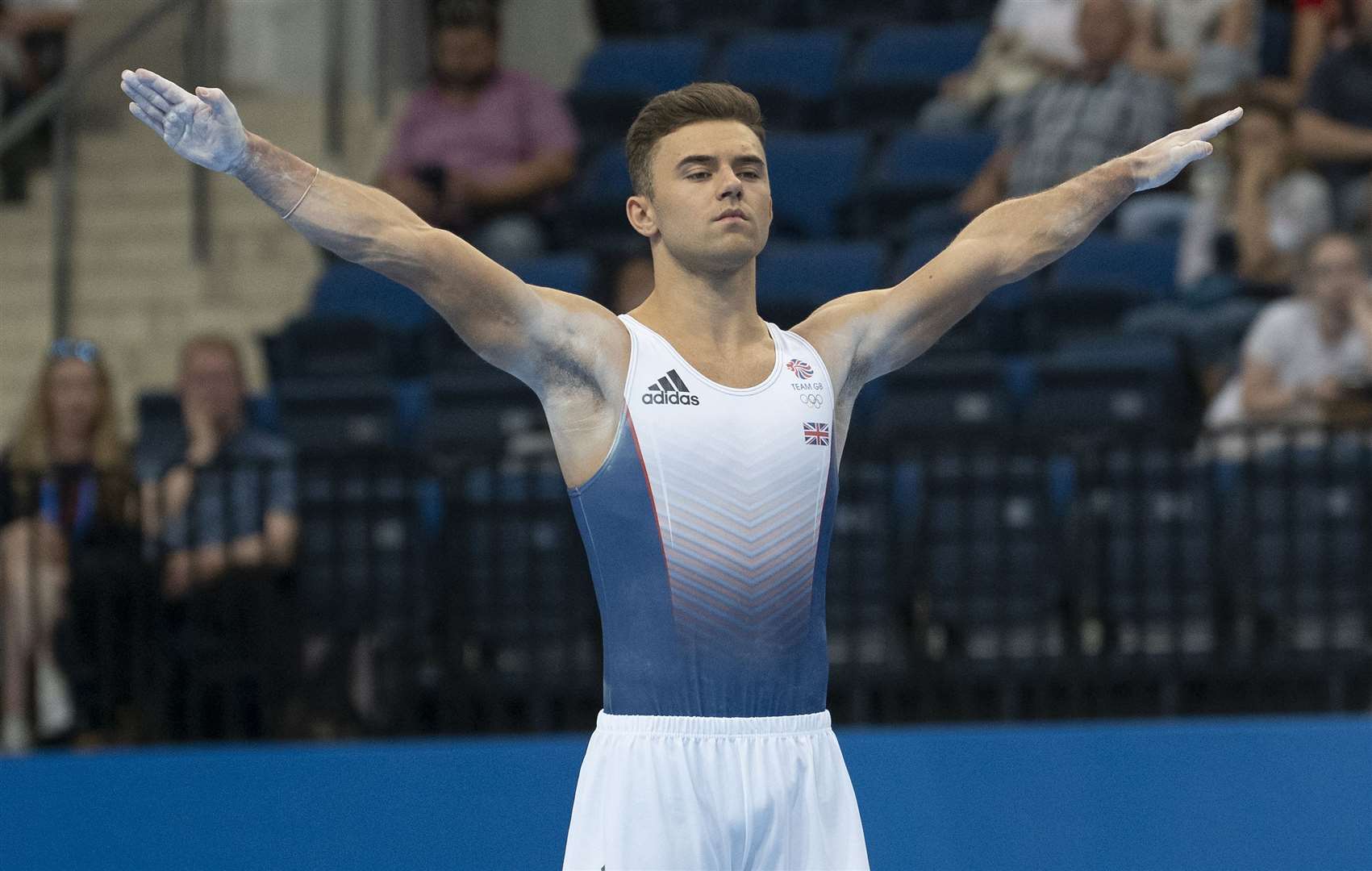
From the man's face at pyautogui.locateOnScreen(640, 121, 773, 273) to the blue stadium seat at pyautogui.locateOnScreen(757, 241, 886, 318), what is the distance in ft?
17.2

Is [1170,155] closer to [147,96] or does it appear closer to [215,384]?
[147,96]

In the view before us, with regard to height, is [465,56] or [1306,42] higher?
[465,56]

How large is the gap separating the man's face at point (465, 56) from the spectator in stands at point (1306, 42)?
4.40 meters

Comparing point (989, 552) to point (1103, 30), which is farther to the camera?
point (1103, 30)

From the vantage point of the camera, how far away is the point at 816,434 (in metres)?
4.36

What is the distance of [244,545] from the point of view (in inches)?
297

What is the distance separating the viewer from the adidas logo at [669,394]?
14.0 feet

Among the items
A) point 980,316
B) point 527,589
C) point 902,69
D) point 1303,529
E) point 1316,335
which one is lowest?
point 527,589

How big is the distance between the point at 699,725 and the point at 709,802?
170 millimetres

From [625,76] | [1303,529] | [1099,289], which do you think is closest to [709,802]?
[1303,529]

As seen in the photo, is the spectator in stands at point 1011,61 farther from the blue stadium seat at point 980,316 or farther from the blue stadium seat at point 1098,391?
the blue stadium seat at point 1098,391

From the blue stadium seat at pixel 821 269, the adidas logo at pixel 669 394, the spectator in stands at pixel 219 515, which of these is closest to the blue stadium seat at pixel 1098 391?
the blue stadium seat at pixel 821 269

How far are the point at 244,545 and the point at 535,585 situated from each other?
3.86ft

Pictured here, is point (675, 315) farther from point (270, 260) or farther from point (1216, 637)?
point (270, 260)
